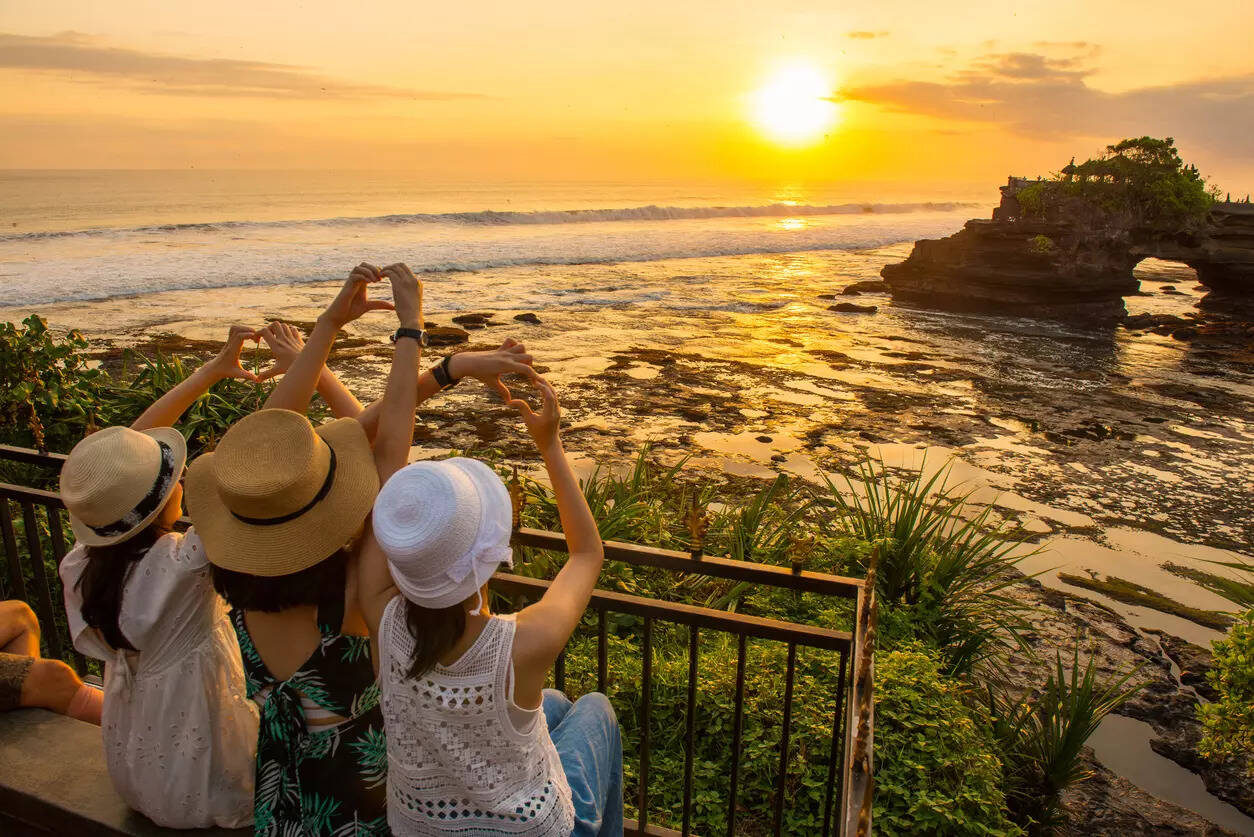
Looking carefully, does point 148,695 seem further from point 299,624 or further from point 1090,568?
point 1090,568

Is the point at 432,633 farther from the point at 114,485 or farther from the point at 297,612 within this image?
the point at 114,485

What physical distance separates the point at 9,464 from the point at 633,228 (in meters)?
42.1

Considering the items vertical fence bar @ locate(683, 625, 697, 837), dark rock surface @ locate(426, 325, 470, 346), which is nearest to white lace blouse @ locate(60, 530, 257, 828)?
vertical fence bar @ locate(683, 625, 697, 837)

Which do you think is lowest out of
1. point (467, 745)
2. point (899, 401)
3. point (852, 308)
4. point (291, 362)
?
point (899, 401)

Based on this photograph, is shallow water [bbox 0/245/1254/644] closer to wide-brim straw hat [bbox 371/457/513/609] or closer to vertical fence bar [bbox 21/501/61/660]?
vertical fence bar [bbox 21/501/61/660]

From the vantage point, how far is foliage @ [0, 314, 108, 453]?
232 inches

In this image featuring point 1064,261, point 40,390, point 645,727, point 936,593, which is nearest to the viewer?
point 645,727

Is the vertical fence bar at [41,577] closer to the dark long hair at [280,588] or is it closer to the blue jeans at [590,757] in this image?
the dark long hair at [280,588]

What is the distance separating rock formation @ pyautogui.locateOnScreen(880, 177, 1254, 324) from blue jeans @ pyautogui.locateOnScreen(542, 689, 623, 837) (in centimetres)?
2128

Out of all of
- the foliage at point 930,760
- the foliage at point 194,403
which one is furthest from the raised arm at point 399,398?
the foliage at point 194,403

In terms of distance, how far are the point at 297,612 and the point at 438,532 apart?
0.65 metres

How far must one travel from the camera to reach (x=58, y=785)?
8.69 ft

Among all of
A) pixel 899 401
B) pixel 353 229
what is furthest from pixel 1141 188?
pixel 353 229

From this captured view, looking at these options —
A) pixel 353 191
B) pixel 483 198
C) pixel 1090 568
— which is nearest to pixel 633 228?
pixel 483 198
